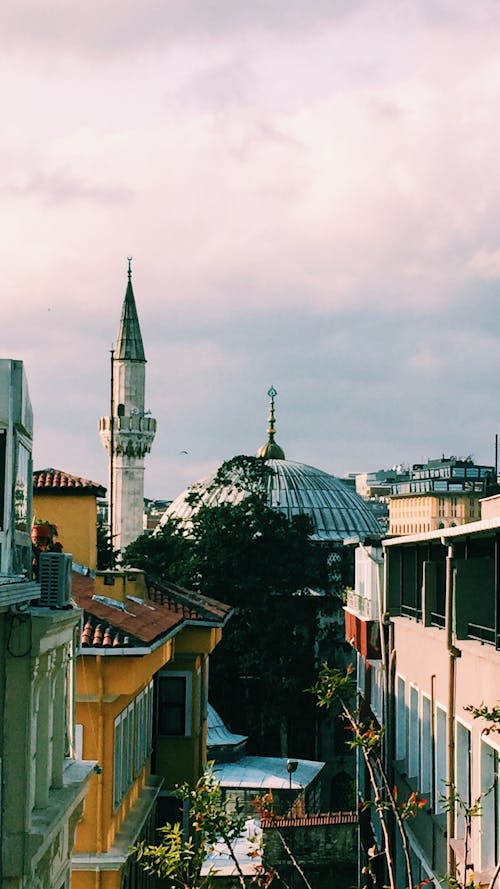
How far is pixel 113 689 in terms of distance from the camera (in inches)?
779

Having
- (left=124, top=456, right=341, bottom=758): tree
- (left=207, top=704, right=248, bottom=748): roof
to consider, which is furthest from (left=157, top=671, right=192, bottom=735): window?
(left=124, top=456, right=341, bottom=758): tree

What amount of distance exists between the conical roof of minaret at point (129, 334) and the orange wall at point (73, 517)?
63545 mm

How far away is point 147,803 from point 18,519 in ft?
41.5

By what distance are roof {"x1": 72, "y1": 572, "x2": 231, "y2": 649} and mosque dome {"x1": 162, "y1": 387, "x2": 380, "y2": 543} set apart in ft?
174

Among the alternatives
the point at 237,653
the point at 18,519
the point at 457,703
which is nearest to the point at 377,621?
the point at 457,703

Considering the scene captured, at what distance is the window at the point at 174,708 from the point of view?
29062mm

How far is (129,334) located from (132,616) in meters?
68.7

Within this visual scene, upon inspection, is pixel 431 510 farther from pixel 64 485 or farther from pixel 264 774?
pixel 64 485

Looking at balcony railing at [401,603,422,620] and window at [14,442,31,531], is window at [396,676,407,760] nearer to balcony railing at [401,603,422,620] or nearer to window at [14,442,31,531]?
balcony railing at [401,603,422,620]

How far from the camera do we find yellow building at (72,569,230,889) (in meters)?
19.7

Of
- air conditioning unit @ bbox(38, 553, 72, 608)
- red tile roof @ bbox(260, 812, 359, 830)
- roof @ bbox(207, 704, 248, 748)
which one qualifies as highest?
air conditioning unit @ bbox(38, 553, 72, 608)

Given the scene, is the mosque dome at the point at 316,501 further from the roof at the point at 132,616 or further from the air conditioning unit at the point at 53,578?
the air conditioning unit at the point at 53,578

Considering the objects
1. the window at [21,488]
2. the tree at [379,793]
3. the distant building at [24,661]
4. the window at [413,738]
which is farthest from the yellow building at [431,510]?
the window at [21,488]

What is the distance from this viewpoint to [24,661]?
41.8 feet
